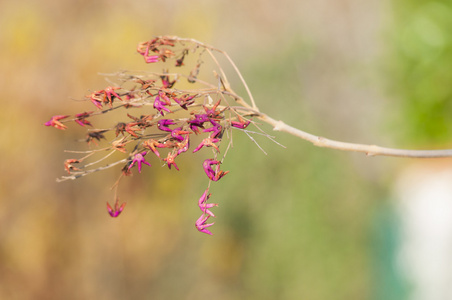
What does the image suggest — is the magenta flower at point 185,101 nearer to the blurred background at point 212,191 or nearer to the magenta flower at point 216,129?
the magenta flower at point 216,129

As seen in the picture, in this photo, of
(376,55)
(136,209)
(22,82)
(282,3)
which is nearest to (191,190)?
(136,209)

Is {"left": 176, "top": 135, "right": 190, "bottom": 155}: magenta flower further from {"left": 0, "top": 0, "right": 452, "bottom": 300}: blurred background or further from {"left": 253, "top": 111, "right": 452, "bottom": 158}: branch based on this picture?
{"left": 0, "top": 0, "right": 452, "bottom": 300}: blurred background

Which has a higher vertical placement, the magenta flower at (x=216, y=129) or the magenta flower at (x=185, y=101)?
the magenta flower at (x=185, y=101)

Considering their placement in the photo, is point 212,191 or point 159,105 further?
point 212,191

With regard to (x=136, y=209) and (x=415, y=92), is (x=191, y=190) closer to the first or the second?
(x=136, y=209)

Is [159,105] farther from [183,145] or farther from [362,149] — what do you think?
[362,149]

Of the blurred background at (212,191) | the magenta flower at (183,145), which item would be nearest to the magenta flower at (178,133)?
the magenta flower at (183,145)

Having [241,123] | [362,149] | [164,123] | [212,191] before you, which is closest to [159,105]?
[164,123]

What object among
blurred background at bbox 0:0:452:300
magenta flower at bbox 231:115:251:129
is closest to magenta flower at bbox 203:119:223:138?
magenta flower at bbox 231:115:251:129
